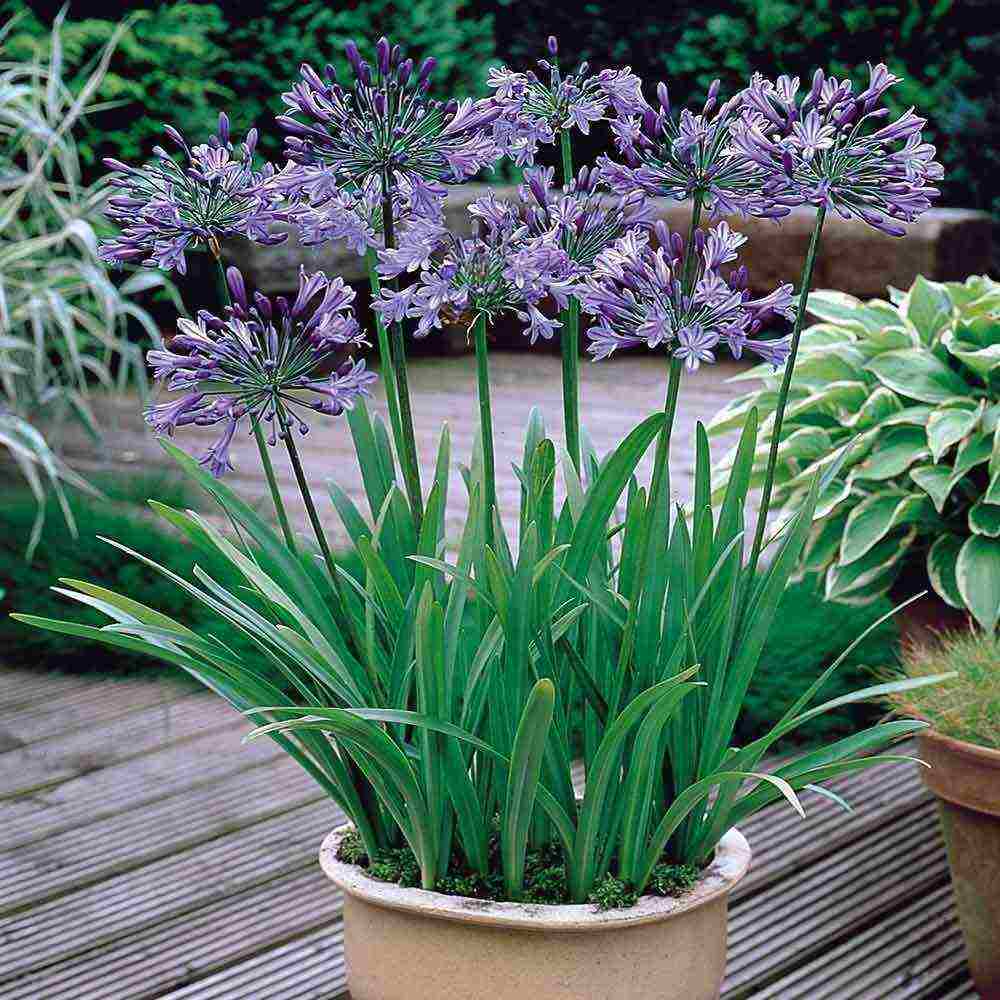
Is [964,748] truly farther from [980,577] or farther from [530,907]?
[530,907]

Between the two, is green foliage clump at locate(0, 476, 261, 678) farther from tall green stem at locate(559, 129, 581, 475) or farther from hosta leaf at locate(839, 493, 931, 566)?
tall green stem at locate(559, 129, 581, 475)

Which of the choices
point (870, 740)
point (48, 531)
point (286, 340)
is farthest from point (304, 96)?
point (48, 531)

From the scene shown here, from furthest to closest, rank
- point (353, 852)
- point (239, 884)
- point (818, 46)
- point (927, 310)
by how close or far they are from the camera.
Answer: point (818, 46), point (927, 310), point (239, 884), point (353, 852)

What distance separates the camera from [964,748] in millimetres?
1605

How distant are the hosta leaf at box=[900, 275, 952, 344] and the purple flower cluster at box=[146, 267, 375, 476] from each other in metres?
1.56

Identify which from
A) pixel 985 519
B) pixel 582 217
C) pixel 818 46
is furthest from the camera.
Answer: pixel 818 46

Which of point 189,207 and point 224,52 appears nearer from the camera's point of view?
point 189,207

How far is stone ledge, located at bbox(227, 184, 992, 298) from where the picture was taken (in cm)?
541

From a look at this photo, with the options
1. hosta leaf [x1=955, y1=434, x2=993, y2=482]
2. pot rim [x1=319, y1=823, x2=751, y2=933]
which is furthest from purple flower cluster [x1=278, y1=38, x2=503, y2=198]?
hosta leaf [x1=955, y1=434, x2=993, y2=482]

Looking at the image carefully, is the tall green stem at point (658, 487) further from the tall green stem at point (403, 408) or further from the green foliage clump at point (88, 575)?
the green foliage clump at point (88, 575)

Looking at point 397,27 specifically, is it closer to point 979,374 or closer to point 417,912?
point 979,374

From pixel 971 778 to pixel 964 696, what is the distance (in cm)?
10

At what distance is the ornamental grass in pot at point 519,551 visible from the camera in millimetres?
1121

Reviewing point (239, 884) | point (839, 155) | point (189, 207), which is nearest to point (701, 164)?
point (839, 155)
